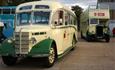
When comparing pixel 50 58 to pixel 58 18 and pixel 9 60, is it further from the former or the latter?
pixel 58 18

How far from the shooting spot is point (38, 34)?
555 inches

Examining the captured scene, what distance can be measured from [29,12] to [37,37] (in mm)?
1917

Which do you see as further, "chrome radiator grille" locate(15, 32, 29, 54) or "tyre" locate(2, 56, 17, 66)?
"tyre" locate(2, 56, 17, 66)

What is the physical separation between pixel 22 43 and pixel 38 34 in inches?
29.1

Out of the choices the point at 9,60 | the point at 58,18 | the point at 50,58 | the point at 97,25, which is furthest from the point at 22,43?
the point at 97,25

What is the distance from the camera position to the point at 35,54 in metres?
13.6

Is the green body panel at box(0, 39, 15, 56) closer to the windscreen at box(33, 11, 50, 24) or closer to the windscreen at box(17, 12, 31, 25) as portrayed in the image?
the windscreen at box(17, 12, 31, 25)

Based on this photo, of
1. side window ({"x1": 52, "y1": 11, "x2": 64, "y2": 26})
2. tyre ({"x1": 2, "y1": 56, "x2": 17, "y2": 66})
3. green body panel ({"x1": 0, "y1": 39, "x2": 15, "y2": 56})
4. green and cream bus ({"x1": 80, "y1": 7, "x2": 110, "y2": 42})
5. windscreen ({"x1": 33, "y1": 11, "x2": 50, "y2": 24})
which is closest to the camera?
green body panel ({"x1": 0, "y1": 39, "x2": 15, "y2": 56})

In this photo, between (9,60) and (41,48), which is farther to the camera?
(9,60)

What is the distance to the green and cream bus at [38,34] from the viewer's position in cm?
1378

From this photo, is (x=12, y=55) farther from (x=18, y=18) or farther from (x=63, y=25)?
(x=63, y=25)

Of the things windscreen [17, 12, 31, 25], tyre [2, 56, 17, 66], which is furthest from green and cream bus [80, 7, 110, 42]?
tyre [2, 56, 17, 66]

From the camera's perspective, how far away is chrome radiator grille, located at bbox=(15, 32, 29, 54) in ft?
45.2

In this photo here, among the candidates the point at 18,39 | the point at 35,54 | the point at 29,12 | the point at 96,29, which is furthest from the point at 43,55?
the point at 96,29
